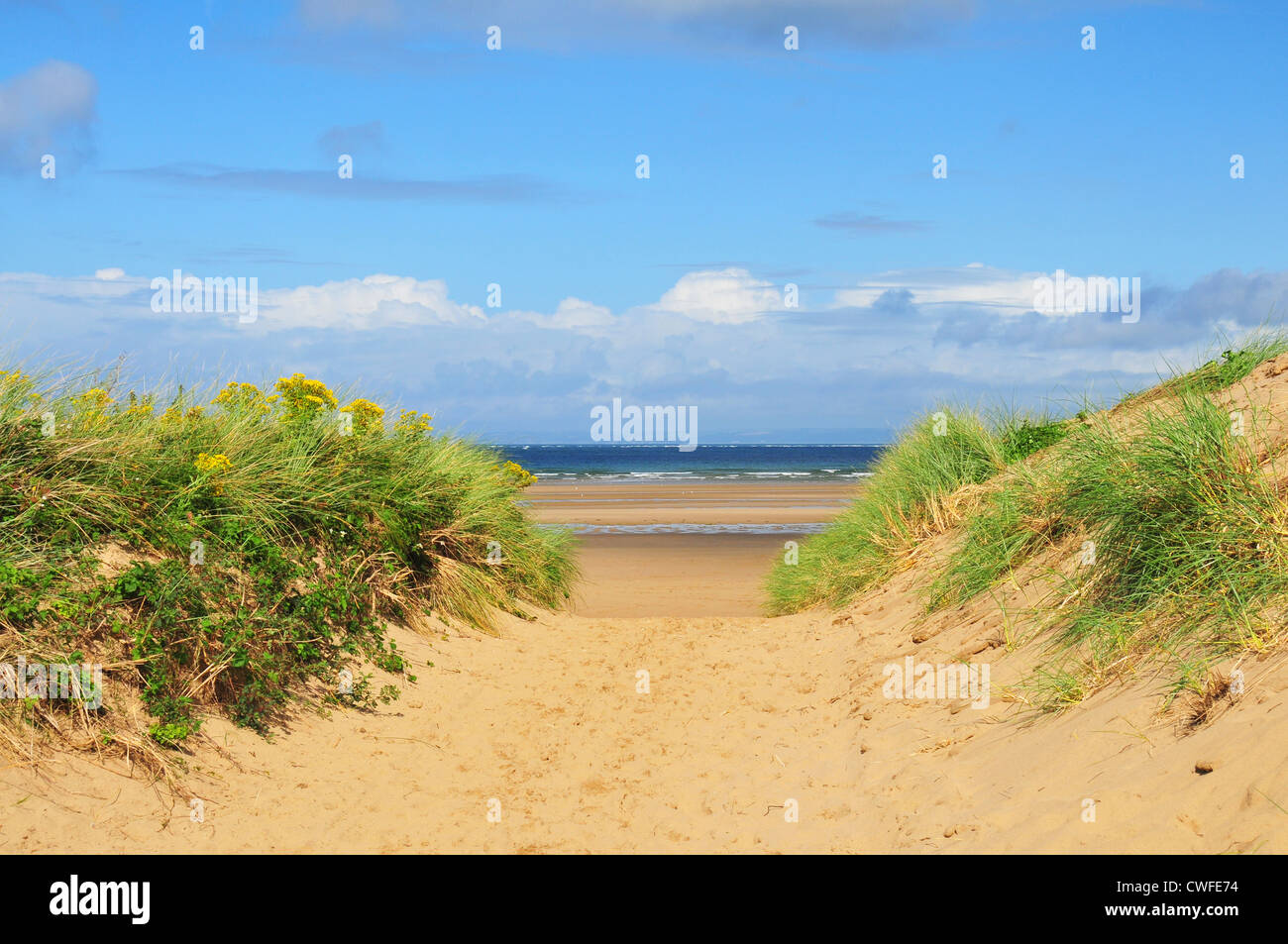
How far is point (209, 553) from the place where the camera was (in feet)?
21.5

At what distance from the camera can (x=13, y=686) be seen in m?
5.04

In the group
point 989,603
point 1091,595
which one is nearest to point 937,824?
point 1091,595

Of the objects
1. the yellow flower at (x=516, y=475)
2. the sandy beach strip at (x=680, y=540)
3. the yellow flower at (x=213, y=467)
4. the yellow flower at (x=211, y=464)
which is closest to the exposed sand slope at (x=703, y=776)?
the yellow flower at (x=213, y=467)

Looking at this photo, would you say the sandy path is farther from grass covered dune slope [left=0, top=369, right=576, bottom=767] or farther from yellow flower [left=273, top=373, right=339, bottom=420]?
yellow flower [left=273, top=373, right=339, bottom=420]

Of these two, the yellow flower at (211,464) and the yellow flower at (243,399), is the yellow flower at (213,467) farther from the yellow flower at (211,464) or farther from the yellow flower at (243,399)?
the yellow flower at (243,399)

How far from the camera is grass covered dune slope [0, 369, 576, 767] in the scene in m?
5.49

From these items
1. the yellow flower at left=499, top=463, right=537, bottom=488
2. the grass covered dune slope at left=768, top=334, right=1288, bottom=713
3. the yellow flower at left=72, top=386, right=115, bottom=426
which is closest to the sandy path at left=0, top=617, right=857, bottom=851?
the grass covered dune slope at left=768, top=334, right=1288, bottom=713

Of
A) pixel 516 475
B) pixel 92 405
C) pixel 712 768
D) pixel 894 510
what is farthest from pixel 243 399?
pixel 894 510

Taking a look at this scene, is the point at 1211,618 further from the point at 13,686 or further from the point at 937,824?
the point at 13,686

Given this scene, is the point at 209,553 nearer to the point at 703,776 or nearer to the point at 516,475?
the point at 703,776

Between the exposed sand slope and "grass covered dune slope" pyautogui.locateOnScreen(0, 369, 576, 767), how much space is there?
0.39 meters

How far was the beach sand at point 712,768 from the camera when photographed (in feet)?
13.8

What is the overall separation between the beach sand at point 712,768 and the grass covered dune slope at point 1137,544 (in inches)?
6.8
